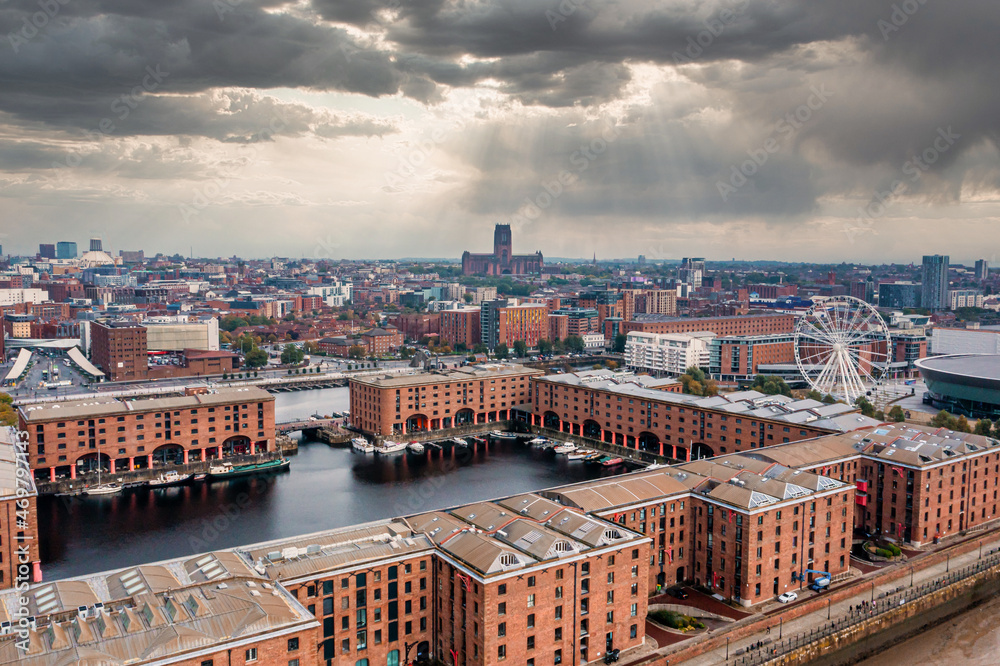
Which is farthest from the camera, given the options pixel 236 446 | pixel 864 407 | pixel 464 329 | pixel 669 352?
pixel 464 329

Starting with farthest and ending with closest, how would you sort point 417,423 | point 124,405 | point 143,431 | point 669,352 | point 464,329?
point 464,329 < point 669,352 < point 417,423 < point 124,405 < point 143,431

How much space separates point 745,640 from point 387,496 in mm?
13520

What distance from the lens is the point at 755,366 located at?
2055 inches

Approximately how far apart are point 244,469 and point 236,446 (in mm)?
1716

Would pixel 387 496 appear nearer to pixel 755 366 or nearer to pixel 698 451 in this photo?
pixel 698 451

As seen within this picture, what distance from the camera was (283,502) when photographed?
2508cm

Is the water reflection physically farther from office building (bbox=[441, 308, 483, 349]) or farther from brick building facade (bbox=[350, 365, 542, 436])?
office building (bbox=[441, 308, 483, 349])

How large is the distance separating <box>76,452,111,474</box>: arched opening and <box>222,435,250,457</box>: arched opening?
404 cm

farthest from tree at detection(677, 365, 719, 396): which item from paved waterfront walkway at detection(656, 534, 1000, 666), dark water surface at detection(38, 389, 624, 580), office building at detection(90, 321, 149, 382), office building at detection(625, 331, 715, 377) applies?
office building at detection(90, 321, 149, 382)

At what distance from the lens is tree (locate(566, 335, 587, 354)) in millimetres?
65938

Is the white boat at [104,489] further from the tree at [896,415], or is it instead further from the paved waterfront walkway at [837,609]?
the tree at [896,415]

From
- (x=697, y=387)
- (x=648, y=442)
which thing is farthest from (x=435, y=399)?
(x=697, y=387)

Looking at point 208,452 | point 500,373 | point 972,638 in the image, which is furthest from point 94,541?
point 972,638

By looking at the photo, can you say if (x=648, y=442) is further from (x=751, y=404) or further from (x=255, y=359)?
(x=255, y=359)
